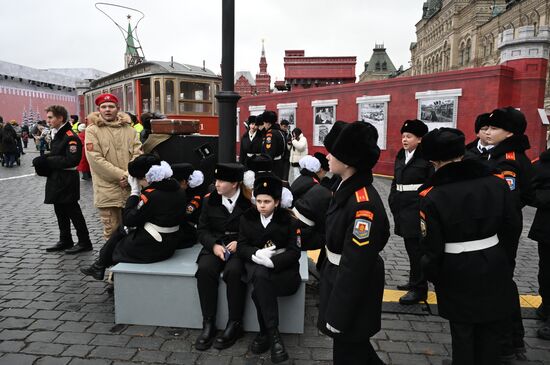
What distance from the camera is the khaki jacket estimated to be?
15.3ft

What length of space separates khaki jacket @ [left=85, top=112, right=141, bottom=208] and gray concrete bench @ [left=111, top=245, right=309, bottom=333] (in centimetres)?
134

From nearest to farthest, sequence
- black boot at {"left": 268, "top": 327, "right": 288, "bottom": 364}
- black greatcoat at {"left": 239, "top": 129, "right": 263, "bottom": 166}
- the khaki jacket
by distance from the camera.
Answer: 1. black boot at {"left": 268, "top": 327, "right": 288, "bottom": 364}
2. the khaki jacket
3. black greatcoat at {"left": 239, "top": 129, "right": 263, "bottom": 166}

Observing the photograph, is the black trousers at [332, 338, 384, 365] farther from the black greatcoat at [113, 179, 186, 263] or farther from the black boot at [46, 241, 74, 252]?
the black boot at [46, 241, 74, 252]

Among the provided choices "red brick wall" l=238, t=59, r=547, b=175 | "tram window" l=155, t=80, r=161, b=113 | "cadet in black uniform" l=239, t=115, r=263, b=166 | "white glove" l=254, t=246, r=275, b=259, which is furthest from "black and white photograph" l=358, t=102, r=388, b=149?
"white glove" l=254, t=246, r=275, b=259

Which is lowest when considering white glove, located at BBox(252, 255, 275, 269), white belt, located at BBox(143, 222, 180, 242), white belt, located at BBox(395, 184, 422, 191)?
white glove, located at BBox(252, 255, 275, 269)

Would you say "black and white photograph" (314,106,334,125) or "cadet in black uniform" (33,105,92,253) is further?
"black and white photograph" (314,106,334,125)

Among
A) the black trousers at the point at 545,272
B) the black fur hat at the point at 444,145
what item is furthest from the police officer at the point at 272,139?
the black fur hat at the point at 444,145

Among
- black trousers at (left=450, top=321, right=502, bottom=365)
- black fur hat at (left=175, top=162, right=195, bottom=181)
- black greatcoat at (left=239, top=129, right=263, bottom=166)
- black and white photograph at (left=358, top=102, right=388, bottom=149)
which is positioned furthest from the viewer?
black and white photograph at (left=358, top=102, right=388, bottom=149)

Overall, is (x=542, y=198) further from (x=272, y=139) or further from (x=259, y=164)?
(x=272, y=139)

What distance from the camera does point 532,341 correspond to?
3.49 meters

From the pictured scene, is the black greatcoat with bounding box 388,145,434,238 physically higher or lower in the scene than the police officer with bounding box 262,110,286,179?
lower

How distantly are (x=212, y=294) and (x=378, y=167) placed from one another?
12405 mm

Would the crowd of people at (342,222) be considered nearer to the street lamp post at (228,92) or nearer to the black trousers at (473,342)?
the black trousers at (473,342)

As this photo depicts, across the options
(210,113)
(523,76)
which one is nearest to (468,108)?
(523,76)
